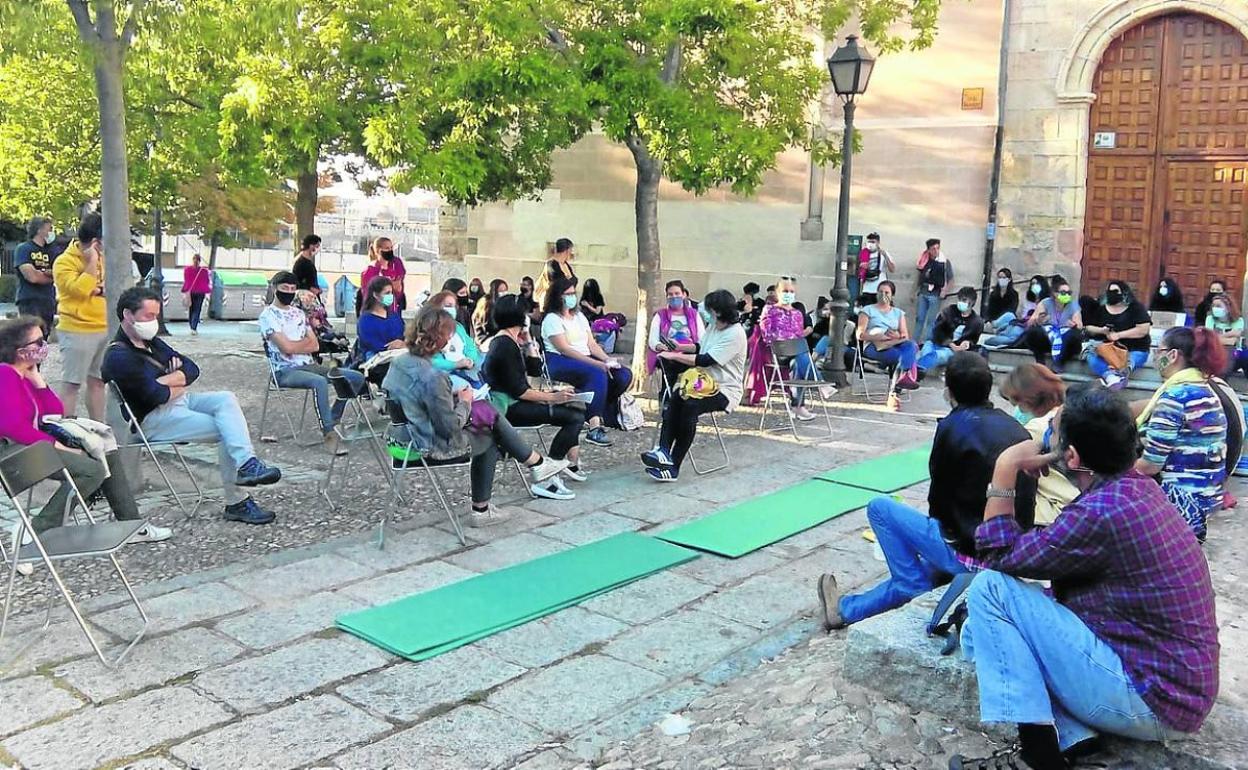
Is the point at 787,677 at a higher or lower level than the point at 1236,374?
lower

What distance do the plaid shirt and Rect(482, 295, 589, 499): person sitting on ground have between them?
14.0 feet

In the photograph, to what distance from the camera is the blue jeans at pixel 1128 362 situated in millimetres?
11430

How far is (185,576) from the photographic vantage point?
17.0 ft

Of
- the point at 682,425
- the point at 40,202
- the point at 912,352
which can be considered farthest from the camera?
the point at 40,202

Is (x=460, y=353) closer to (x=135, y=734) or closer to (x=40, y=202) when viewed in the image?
(x=135, y=734)

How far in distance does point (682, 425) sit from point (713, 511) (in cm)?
92

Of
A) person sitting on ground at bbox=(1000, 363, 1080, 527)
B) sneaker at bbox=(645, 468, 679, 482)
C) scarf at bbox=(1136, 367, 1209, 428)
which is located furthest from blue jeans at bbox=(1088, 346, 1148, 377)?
person sitting on ground at bbox=(1000, 363, 1080, 527)

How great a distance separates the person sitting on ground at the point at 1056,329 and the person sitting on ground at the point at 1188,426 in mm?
7022

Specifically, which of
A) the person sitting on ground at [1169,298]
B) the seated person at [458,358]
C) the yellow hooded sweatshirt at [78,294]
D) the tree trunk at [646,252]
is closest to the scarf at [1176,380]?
the seated person at [458,358]

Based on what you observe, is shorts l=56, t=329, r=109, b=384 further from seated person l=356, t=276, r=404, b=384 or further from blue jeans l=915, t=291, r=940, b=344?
blue jeans l=915, t=291, r=940, b=344

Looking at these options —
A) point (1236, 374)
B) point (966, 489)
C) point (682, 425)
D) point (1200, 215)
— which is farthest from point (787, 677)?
point (1200, 215)

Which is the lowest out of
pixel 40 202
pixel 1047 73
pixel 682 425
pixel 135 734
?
pixel 135 734

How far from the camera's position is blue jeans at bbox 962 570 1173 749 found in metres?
2.93

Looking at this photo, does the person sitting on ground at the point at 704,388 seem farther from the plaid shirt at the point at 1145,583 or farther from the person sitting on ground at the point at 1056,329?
the person sitting on ground at the point at 1056,329
